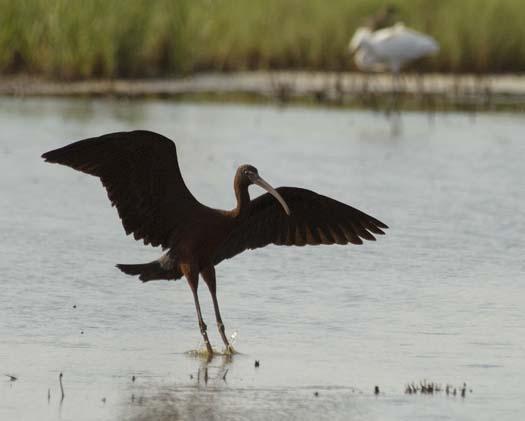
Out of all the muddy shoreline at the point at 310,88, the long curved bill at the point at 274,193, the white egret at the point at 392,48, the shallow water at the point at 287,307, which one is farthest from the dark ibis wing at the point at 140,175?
the white egret at the point at 392,48

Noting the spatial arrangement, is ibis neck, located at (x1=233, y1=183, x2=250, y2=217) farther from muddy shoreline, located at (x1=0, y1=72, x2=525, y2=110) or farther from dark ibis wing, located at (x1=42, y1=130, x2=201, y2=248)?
muddy shoreline, located at (x1=0, y1=72, x2=525, y2=110)

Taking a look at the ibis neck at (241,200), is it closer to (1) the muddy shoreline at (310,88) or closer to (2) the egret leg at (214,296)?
(2) the egret leg at (214,296)

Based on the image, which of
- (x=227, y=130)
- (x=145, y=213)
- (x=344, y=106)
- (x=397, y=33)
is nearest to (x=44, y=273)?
(x=145, y=213)

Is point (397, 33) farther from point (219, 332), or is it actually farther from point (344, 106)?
point (219, 332)

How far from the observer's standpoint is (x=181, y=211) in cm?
734

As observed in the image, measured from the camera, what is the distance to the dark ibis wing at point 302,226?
7527 mm

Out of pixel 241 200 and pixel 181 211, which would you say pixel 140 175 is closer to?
pixel 181 211

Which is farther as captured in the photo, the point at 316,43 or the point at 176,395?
the point at 316,43

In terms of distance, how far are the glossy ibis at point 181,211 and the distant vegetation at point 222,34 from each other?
1425 centimetres

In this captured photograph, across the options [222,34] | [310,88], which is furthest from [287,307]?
[222,34]

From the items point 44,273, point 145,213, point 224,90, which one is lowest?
point 224,90

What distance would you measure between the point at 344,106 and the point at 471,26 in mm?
4057

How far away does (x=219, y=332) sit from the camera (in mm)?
7391

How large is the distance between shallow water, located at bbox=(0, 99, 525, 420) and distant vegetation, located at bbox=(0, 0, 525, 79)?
23.5ft
